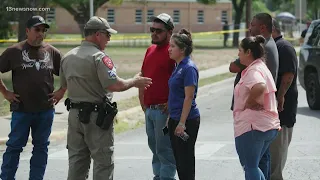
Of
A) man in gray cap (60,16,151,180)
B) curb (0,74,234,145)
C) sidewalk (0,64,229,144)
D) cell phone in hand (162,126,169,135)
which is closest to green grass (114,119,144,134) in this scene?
curb (0,74,234,145)

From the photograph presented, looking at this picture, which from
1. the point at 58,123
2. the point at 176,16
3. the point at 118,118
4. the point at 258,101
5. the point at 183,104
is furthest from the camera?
the point at 176,16

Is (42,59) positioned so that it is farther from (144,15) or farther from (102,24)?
(144,15)

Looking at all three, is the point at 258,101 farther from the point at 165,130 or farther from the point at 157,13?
the point at 157,13

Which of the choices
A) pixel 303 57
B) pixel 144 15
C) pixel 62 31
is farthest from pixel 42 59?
pixel 144 15

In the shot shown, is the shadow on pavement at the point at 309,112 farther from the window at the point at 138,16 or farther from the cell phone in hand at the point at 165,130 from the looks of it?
the window at the point at 138,16

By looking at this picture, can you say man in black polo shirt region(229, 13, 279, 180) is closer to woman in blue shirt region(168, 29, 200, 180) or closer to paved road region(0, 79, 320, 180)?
woman in blue shirt region(168, 29, 200, 180)

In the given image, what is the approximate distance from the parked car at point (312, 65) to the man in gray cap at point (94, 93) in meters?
8.55

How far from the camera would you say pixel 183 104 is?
6.50 m

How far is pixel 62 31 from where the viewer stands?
224ft

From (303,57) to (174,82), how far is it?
8695 millimetres

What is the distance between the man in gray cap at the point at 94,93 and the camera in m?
6.14

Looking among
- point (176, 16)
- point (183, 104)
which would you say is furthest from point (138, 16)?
point (183, 104)

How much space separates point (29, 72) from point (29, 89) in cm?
18

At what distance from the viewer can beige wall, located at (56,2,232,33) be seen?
69.9m
